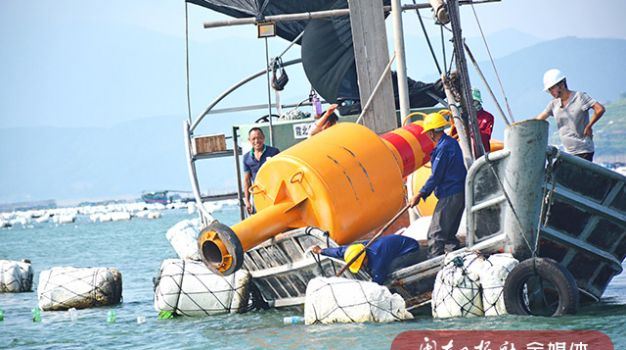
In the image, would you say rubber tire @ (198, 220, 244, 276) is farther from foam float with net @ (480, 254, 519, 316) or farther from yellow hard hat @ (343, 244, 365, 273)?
foam float with net @ (480, 254, 519, 316)

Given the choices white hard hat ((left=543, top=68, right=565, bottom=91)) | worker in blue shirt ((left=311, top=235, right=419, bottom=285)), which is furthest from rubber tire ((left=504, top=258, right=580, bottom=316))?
white hard hat ((left=543, top=68, right=565, bottom=91))

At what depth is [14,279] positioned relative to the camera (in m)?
23.6

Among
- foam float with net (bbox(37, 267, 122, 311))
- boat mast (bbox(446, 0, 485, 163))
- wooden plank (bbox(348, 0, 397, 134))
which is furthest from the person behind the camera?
foam float with net (bbox(37, 267, 122, 311))

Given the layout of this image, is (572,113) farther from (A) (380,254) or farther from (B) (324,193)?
(B) (324,193)

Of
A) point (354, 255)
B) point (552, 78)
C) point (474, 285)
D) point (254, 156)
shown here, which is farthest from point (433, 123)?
point (254, 156)

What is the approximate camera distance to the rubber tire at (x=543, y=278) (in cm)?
1227

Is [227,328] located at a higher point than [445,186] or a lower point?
lower

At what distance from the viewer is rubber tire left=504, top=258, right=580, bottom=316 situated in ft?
40.2

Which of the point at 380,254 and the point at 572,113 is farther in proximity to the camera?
the point at 572,113

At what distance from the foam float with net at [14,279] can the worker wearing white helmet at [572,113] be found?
1347cm

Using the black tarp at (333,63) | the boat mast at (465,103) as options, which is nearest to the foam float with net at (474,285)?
the boat mast at (465,103)

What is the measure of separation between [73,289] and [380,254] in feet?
20.3

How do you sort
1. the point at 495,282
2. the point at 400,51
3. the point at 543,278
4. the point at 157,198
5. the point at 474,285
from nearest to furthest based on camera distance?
the point at 543,278 < the point at 495,282 < the point at 474,285 < the point at 400,51 < the point at 157,198

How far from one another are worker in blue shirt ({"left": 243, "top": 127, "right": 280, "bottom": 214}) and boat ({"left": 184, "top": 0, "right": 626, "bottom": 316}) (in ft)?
4.55
